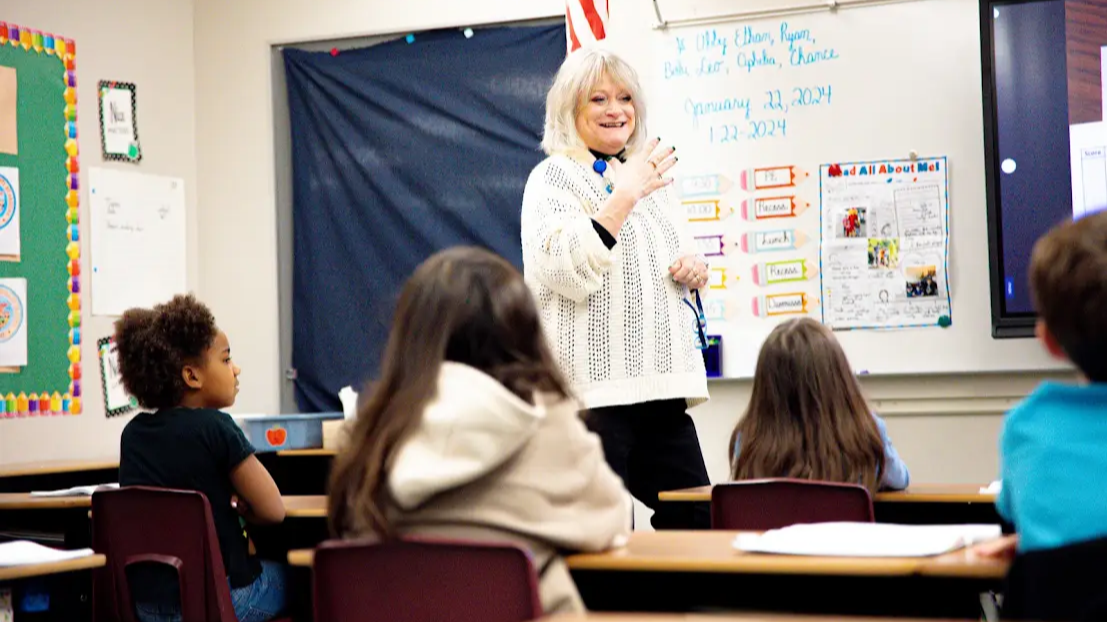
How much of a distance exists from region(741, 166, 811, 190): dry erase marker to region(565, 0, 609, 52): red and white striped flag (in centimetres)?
80

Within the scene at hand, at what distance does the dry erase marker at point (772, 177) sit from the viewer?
4.57 m

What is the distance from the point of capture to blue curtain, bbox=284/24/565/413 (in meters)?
5.25

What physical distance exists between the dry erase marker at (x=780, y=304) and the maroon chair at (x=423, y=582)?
320cm

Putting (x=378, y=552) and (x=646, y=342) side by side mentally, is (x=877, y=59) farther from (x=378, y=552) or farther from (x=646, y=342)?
(x=378, y=552)

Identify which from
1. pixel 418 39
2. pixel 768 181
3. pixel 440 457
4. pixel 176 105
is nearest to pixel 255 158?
pixel 176 105

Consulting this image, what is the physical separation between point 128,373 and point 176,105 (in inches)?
113

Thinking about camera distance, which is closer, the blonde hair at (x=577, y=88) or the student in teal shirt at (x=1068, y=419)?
the student in teal shirt at (x=1068, y=419)

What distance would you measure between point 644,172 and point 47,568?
60.3 inches

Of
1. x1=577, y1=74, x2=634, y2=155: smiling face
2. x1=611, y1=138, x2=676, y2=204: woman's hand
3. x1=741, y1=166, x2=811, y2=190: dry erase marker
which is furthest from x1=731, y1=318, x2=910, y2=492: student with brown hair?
x1=741, y1=166, x2=811, y2=190: dry erase marker

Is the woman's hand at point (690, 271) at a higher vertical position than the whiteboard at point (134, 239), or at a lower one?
lower

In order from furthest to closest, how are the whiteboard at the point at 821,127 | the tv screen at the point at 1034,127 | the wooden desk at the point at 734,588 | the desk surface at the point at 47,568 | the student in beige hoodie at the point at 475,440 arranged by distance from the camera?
1. the whiteboard at the point at 821,127
2. the tv screen at the point at 1034,127
3. the desk surface at the point at 47,568
4. the wooden desk at the point at 734,588
5. the student in beige hoodie at the point at 475,440

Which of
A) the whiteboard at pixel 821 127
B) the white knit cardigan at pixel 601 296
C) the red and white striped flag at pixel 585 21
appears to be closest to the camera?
the white knit cardigan at pixel 601 296

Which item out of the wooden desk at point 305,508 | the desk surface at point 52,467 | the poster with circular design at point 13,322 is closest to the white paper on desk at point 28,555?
the wooden desk at point 305,508

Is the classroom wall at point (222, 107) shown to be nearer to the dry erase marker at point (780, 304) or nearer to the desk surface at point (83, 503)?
the dry erase marker at point (780, 304)
